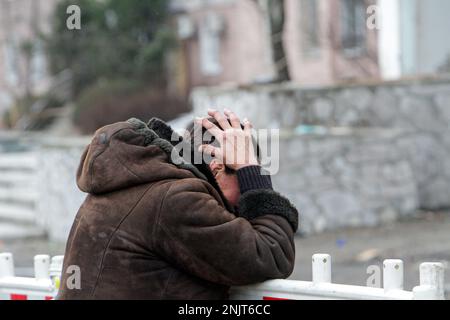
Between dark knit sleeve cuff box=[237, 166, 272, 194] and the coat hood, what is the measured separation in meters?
0.18

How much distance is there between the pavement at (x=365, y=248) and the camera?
7.52 m

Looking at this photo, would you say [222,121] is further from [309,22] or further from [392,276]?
[309,22]

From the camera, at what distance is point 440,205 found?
10289 mm

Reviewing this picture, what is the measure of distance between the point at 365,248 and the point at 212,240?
6.10m

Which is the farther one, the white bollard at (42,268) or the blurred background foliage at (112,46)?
the blurred background foliage at (112,46)

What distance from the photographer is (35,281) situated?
135 inches

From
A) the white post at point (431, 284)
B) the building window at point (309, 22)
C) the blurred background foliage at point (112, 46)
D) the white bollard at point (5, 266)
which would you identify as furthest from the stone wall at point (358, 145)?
the blurred background foliage at point (112, 46)

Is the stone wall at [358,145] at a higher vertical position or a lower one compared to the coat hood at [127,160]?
lower

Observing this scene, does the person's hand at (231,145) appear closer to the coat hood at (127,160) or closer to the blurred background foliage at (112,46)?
the coat hood at (127,160)

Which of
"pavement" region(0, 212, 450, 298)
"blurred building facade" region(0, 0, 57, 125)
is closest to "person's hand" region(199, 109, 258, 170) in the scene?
"pavement" region(0, 212, 450, 298)

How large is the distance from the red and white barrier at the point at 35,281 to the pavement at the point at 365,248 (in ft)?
12.7

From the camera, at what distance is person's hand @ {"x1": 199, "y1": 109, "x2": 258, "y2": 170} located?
2.73 metres
